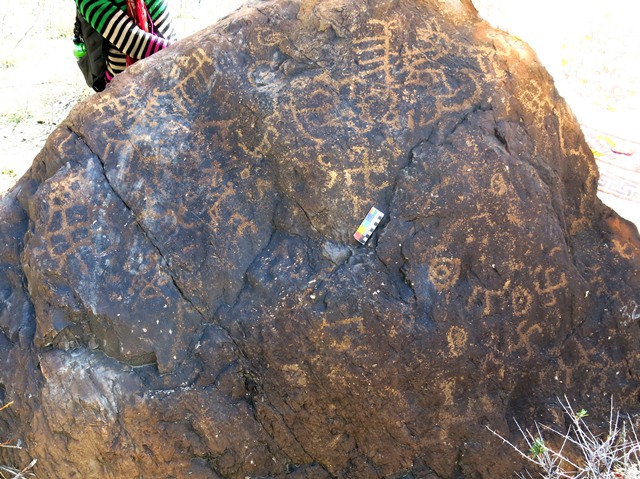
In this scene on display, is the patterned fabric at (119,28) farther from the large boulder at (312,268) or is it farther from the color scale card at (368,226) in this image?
the color scale card at (368,226)

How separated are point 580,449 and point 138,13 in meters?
2.34

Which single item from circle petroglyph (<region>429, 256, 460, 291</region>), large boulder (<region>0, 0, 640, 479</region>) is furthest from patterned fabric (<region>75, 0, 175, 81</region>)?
circle petroglyph (<region>429, 256, 460, 291</region>)

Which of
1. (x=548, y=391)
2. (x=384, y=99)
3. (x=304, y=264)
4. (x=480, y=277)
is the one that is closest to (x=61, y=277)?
(x=304, y=264)

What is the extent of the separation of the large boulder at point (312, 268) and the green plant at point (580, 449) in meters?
0.07

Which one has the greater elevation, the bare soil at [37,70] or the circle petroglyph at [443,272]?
the circle petroglyph at [443,272]

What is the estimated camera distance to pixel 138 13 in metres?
3.09

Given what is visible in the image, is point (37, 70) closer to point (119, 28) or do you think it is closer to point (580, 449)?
point (119, 28)

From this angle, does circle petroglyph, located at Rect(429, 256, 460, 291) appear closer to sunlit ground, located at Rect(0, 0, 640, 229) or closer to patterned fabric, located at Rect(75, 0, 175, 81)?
patterned fabric, located at Rect(75, 0, 175, 81)

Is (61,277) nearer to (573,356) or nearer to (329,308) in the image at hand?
(329,308)

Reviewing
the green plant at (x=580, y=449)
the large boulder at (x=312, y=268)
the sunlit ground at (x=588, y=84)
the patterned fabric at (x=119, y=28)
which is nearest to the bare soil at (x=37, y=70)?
the sunlit ground at (x=588, y=84)

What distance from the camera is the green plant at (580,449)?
2.43 m

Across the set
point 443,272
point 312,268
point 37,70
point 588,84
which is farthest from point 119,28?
point 37,70

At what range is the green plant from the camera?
2.43 metres

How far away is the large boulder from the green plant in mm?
70
